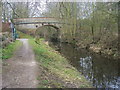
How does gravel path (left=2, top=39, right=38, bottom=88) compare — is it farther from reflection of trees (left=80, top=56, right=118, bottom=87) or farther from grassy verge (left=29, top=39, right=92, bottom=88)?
reflection of trees (left=80, top=56, right=118, bottom=87)

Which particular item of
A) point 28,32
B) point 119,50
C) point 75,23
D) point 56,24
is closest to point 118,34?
point 119,50

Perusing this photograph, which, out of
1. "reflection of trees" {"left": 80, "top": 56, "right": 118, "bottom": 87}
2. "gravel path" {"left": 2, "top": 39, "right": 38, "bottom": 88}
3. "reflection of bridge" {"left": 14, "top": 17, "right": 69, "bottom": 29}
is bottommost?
"reflection of trees" {"left": 80, "top": 56, "right": 118, "bottom": 87}

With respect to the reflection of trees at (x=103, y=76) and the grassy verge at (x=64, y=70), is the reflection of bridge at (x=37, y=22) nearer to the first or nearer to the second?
the grassy verge at (x=64, y=70)

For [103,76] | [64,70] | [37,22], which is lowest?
[103,76]

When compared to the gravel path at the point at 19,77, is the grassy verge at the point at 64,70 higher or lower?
lower

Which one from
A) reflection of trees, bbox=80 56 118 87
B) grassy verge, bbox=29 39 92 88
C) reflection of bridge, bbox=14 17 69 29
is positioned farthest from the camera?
reflection of bridge, bbox=14 17 69 29

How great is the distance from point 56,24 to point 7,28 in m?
12.2

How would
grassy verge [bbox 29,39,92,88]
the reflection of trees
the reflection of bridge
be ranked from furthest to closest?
the reflection of bridge < the reflection of trees < grassy verge [bbox 29,39,92,88]

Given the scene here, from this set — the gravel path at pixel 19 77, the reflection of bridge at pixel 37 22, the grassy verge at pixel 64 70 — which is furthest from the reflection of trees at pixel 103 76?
the reflection of bridge at pixel 37 22

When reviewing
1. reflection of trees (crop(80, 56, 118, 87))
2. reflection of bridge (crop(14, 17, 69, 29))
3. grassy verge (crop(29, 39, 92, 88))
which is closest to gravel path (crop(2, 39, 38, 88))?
grassy verge (crop(29, 39, 92, 88))

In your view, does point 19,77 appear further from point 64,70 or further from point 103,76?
point 103,76

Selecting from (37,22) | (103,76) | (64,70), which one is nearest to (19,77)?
(64,70)

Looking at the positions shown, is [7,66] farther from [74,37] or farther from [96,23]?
[74,37]

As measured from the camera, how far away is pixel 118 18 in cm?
1459
